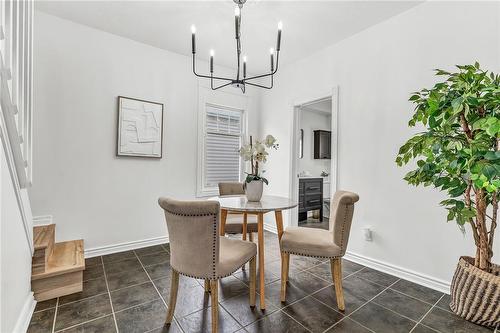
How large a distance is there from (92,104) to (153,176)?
1.14m

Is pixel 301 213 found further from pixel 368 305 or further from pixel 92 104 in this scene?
pixel 92 104

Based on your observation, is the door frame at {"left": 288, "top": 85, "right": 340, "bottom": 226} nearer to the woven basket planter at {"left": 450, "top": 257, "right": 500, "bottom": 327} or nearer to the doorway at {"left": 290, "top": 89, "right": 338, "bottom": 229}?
the doorway at {"left": 290, "top": 89, "right": 338, "bottom": 229}

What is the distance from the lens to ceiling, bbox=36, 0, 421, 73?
8.04ft

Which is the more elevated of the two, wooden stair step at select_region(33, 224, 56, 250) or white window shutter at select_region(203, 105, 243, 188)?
white window shutter at select_region(203, 105, 243, 188)

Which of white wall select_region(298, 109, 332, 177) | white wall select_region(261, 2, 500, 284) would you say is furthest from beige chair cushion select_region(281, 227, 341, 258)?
white wall select_region(298, 109, 332, 177)

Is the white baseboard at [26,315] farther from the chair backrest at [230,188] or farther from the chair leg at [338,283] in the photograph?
the chair leg at [338,283]

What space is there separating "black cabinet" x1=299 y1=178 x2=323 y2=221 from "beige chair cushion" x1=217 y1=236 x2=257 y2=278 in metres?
2.86

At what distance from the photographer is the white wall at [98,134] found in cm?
266

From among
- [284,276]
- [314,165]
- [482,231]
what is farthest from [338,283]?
[314,165]

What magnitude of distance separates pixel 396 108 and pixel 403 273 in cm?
172

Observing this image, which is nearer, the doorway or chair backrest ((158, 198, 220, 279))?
chair backrest ((158, 198, 220, 279))

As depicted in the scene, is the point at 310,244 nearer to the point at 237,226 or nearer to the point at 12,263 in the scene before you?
the point at 237,226

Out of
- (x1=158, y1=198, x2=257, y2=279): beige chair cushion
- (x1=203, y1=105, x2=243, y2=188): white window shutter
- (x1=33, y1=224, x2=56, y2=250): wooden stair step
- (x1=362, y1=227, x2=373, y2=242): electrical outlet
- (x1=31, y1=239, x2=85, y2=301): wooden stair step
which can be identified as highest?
(x1=203, y1=105, x2=243, y2=188): white window shutter

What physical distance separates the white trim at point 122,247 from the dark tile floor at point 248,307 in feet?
1.15
